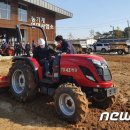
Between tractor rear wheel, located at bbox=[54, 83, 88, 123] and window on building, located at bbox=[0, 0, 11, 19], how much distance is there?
26236 mm

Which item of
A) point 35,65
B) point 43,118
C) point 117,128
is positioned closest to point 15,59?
point 35,65

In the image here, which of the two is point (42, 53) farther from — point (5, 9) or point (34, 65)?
point (5, 9)

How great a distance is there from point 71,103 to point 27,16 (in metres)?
31.2

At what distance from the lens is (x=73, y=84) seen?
7.68 metres

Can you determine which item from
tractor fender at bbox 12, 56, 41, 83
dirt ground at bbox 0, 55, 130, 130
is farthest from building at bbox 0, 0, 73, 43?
dirt ground at bbox 0, 55, 130, 130

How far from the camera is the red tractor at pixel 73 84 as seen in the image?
7.43m

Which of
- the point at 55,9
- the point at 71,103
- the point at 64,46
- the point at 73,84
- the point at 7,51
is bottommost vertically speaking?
the point at 71,103

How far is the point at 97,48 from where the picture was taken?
52.3m

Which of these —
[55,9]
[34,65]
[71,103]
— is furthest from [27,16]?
[71,103]

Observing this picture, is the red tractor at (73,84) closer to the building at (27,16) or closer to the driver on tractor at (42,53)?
the driver on tractor at (42,53)

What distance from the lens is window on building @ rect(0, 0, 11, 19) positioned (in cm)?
3244

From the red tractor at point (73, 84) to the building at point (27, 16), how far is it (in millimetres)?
22497

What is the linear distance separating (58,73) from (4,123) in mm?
1924

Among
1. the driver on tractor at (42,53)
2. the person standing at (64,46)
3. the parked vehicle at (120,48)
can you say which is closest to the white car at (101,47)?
the parked vehicle at (120,48)
